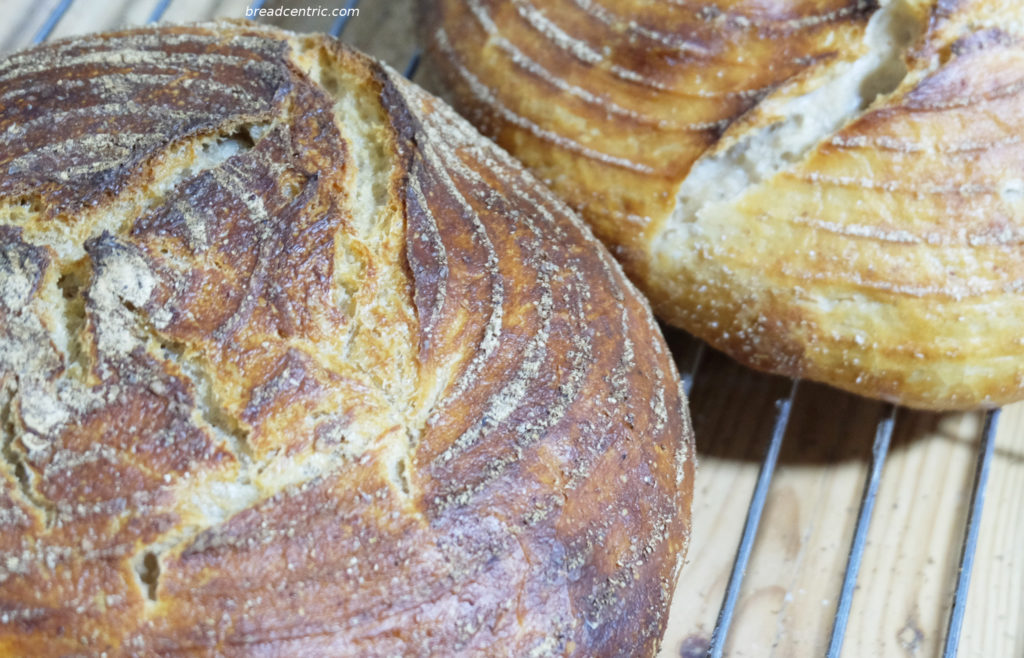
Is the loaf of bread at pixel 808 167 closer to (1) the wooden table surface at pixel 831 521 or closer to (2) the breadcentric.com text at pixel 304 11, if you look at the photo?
(1) the wooden table surface at pixel 831 521

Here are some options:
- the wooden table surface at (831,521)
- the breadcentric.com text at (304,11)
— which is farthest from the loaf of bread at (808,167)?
the breadcentric.com text at (304,11)

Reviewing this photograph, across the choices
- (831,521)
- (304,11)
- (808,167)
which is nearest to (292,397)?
(808,167)

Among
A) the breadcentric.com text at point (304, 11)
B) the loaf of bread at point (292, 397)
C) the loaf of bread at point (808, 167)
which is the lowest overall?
the loaf of bread at point (292, 397)

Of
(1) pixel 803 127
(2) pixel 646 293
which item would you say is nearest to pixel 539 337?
(2) pixel 646 293

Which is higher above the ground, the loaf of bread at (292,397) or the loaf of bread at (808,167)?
the loaf of bread at (808,167)

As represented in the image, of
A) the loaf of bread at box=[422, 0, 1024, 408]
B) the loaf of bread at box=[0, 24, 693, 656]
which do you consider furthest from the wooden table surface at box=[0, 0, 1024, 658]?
the loaf of bread at box=[0, 24, 693, 656]

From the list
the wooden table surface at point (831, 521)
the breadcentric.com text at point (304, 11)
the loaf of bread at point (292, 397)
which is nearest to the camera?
the loaf of bread at point (292, 397)

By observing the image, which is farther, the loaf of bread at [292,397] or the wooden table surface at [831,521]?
the wooden table surface at [831,521]
